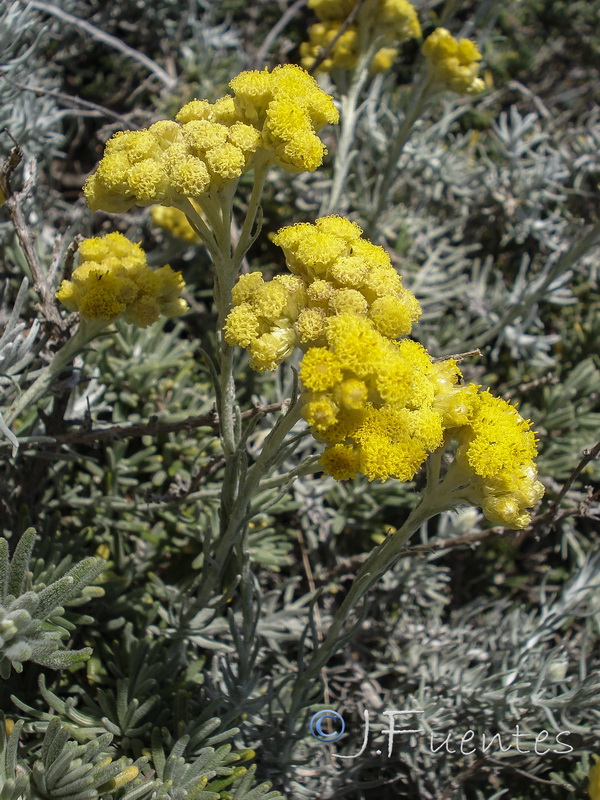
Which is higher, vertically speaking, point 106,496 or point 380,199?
point 380,199

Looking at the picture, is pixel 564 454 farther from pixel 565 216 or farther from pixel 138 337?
pixel 138 337

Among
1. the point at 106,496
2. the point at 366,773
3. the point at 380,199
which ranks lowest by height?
the point at 366,773

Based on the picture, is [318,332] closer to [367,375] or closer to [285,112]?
[367,375]

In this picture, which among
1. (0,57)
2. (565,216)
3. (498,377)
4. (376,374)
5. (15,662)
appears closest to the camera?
(376,374)

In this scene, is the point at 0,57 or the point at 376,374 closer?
the point at 376,374

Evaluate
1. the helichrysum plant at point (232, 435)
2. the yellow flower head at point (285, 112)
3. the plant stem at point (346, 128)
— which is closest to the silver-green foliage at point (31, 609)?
the helichrysum plant at point (232, 435)

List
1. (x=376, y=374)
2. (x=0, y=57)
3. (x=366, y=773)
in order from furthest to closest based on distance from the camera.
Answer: (x=0, y=57)
(x=366, y=773)
(x=376, y=374)

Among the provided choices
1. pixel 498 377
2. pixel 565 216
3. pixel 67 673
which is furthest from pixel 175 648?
pixel 565 216

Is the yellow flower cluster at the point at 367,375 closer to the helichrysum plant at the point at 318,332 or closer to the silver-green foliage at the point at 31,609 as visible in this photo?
the helichrysum plant at the point at 318,332
